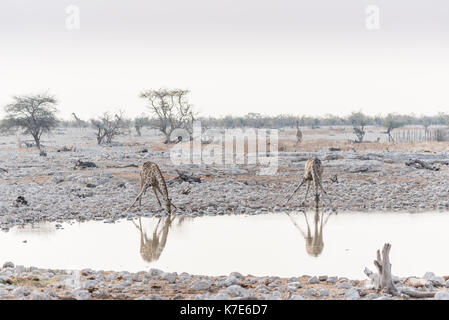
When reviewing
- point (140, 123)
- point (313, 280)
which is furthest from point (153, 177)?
point (140, 123)

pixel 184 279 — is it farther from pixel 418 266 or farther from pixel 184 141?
pixel 184 141

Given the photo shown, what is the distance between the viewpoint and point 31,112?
37.6 m

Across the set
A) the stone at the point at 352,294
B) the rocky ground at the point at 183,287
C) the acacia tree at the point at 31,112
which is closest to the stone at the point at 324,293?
the rocky ground at the point at 183,287

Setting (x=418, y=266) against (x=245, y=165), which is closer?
(x=418, y=266)

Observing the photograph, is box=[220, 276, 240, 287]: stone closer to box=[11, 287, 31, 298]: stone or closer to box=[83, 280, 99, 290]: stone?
box=[83, 280, 99, 290]: stone

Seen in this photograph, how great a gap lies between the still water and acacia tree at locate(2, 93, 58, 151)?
27230 mm

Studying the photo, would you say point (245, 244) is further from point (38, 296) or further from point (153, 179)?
point (38, 296)

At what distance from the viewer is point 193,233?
1123 cm

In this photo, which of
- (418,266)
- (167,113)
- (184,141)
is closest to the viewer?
(418,266)

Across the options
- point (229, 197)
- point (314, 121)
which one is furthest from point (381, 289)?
point (314, 121)

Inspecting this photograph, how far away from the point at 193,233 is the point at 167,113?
32468mm
